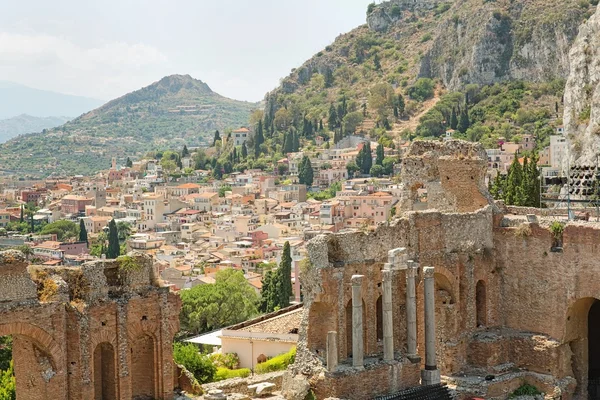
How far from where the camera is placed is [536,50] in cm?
15875

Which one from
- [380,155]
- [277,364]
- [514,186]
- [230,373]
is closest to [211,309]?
[514,186]

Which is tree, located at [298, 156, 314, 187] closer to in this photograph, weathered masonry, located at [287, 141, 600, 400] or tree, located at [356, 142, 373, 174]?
tree, located at [356, 142, 373, 174]

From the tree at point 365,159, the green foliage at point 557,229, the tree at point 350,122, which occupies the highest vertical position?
the tree at point 350,122

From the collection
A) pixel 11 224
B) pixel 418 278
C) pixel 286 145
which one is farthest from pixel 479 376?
pixel 286 145

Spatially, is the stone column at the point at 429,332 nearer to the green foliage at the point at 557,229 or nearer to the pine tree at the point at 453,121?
the green foliage at the point at 557,229

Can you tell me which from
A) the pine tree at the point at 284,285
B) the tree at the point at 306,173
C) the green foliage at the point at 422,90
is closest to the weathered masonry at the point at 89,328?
the pine tree at the point at 284,285

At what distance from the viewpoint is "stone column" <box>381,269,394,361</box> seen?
2894cm

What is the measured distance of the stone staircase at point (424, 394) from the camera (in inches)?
1125

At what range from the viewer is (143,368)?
25.8 meters

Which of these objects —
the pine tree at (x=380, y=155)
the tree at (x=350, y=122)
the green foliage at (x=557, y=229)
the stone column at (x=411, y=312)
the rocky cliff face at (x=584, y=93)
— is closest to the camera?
the stone column at (x=411, y=312)

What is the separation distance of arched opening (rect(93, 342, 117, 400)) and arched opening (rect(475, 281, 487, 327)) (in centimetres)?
1433

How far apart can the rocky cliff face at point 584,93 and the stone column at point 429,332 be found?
46.2 m

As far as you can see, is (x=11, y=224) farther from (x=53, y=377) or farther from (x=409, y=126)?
(x=53, y=377)

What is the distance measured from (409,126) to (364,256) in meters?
139
